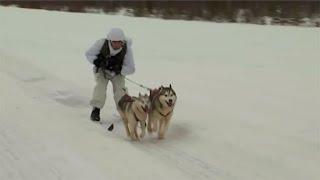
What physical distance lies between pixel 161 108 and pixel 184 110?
2.64m

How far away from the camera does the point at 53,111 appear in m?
11.5

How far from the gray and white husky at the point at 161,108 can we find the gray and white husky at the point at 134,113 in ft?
0.43

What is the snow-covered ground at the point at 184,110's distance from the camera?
8180 mm

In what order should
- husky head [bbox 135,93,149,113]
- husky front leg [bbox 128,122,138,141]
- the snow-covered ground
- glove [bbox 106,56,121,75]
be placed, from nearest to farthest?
the snow-covered ground, husky head [bbox 135,93,149,113], husky front leg [bbox 128,122,138,141], glove [bbox 106,56,121,75]

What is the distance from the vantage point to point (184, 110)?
11.7 m

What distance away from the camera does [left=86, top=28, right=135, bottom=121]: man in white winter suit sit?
1003 centimetres

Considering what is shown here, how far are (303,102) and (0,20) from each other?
1770 centimetres

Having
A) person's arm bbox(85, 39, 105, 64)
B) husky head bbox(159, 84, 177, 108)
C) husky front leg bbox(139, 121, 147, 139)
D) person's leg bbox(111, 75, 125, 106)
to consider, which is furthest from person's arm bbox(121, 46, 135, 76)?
husky head bbox(159, 84, 177, 108)

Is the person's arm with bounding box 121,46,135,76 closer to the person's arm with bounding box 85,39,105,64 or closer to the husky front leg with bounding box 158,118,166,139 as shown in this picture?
the person's arm with bounding box 85,39,105,64

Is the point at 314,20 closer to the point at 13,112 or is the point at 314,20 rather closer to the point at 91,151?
the point at 13,112

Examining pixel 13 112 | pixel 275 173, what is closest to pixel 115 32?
pixel 13 112

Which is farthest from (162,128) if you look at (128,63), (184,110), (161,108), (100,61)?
(184,110)

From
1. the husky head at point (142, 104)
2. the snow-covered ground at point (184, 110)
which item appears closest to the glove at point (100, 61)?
the snow-covered ground at point (184, 110)

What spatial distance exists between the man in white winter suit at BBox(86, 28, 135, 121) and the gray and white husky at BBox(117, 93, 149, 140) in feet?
3.06
